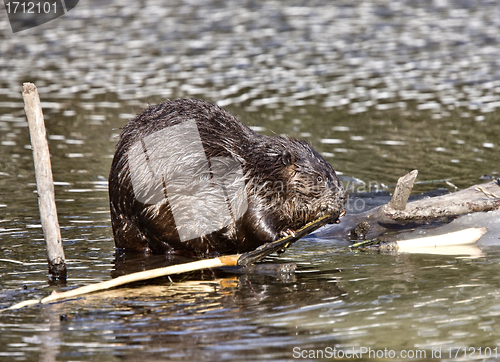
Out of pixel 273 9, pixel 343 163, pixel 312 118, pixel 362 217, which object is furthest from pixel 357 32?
pixel 362 217

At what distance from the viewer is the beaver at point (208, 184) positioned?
19.0 ft

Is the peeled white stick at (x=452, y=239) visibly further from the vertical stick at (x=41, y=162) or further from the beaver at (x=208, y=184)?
the vertical stick at (x=41, y=162)

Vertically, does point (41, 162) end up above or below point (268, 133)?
above

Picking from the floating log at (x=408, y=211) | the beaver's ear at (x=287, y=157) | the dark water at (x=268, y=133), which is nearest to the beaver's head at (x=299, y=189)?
the beaver's ear at (x=287, y=157)

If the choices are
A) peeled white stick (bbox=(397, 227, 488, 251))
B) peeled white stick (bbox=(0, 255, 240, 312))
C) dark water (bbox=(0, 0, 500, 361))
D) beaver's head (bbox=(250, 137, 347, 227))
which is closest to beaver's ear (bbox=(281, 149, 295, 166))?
beaver's head (bbox=(250, 137, 347, 227))

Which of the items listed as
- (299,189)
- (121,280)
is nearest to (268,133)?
(299,189)

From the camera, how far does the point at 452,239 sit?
6.36 meters

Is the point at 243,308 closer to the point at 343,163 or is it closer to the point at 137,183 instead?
the point at 137,183

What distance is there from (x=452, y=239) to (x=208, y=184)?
2.28 meters

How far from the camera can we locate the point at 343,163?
377 inches

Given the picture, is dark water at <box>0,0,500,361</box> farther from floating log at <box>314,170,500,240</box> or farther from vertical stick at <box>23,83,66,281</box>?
vertical stick at <box>23,83,66,281</box>

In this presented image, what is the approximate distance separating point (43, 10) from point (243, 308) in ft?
59.9

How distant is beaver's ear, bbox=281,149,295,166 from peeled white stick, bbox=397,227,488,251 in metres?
1.26

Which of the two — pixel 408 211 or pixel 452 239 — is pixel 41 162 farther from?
pixel 452 239
